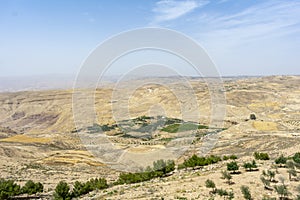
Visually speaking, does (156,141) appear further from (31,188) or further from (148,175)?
(31,188)

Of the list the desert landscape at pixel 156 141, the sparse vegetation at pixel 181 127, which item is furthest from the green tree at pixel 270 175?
the sparse vegetation at pixel 181 127

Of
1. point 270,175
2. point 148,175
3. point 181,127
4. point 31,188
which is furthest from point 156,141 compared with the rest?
point 270,175

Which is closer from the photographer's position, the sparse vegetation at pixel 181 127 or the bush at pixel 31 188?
the bush at pixel 31 188

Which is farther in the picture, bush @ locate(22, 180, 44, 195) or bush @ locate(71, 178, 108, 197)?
bush @ locate(22, 180, 44, 195)

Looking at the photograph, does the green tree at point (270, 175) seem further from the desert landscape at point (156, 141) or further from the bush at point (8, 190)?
the bush at point (8, 190)

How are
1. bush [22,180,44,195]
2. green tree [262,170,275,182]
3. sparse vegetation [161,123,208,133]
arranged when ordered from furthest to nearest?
1. sparse vegetation [161,123,208,133]
2. bush [22,180,44,195]
3. green tree [262,170,275,182]

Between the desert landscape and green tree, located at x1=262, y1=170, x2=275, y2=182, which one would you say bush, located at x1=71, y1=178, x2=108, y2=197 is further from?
green tree, located at x1=262, y1=170, x2=275, y2=182

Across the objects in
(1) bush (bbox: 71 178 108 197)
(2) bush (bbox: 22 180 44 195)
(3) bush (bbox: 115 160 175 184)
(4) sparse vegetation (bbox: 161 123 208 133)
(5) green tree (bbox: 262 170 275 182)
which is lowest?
(4) sparse vegetation (bbox: 161 123 208 133)

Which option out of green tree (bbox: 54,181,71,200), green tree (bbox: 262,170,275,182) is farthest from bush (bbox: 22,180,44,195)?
green tree (bbox: 262,170,275,182)

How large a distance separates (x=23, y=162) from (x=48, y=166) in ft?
13.6

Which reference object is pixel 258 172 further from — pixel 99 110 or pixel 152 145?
pixel 99 110

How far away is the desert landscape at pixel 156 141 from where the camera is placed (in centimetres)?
2021

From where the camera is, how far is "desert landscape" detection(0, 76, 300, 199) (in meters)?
20.2

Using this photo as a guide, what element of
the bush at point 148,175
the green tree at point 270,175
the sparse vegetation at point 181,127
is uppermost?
the green tree at point 270,175
